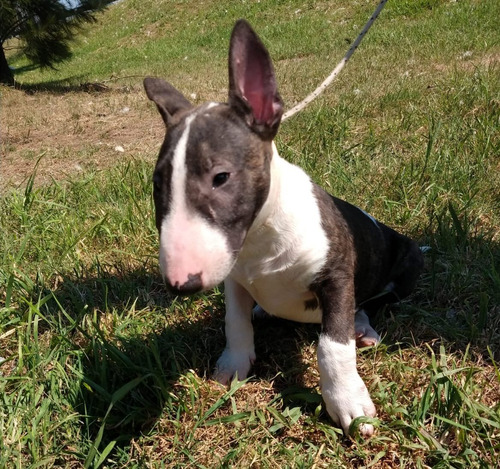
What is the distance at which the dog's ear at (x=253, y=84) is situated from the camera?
1.97 m

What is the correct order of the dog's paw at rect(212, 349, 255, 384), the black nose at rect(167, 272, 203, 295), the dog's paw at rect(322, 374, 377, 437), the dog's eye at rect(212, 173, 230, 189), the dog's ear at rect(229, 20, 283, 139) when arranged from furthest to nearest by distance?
the dog's paw at rect(212, 349, 255, 384), the dog's paw at rect(322, 374, 377, 437), the dog's ear at rect(229, 20, 283, 139), the dog's eye at rect(212, 173, 230, 189), the black nose at rect(167, 272, 203, 295)

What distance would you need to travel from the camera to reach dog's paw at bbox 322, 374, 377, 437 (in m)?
2.12

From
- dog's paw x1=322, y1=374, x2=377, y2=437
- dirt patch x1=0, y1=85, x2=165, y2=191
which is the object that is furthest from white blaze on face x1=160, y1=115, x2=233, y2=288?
dirt patch x1=0, y1=85, x2=165, y2=191

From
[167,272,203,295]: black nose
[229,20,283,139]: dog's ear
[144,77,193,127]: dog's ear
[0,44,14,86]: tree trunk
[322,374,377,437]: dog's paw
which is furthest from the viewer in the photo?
[0,44,14,86]: tree trunk

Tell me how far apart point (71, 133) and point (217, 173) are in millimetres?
→ 5206

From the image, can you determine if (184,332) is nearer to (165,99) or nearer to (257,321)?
(257,321)

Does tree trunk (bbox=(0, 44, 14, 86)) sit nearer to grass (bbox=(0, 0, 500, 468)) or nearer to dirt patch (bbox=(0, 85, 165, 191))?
dirt patch (bbox=(0, 85, 165, 191))

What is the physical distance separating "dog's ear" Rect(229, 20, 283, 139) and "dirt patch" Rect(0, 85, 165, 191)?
269 cm

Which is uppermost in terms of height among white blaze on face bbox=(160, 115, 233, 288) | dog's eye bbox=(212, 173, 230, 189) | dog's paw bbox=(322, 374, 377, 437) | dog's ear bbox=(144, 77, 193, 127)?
dog's ear bbox=(144, 77, 193, 127)

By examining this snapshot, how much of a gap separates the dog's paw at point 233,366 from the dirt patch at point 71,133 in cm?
252

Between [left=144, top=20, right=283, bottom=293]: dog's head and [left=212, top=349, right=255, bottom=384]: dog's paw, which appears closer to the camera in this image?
[left=144, top=20, right=283, bottom=293]: dog's head

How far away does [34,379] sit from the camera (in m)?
2.35

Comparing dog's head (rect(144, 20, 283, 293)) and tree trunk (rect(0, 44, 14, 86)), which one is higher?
tree trunk (rect(0, 44, 14, 86))

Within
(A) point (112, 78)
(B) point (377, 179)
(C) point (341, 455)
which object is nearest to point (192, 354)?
(C) point (341, 455)
